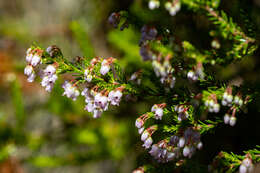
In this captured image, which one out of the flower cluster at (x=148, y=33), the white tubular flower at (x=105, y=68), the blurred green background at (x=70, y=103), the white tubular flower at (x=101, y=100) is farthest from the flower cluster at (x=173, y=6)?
the blurred green background at (x=70, y=103)

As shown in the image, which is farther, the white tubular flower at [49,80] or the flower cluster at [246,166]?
the white tubular flower at [49,80]

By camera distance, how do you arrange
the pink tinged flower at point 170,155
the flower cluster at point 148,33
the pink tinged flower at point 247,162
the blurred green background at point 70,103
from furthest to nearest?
the blurred green background at point 70,103
the pink tinged flower at point 170,155
the pink tinged flower at point 247,162
the flower cluster at point 148,33

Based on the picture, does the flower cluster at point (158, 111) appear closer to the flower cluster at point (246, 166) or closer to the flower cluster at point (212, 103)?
the flower cluster at point (212, 103)

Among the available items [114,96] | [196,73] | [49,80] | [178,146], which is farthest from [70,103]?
[196,73]

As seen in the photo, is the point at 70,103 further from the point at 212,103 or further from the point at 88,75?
the point at 212,103

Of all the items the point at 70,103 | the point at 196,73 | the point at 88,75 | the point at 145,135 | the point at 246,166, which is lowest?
the point at 246,166

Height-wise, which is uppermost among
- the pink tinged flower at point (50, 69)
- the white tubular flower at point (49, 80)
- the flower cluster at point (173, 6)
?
the flower cluster at point (173, 6)

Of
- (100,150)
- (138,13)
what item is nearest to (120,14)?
(138,13)

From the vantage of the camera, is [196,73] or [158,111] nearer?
[196,73]
